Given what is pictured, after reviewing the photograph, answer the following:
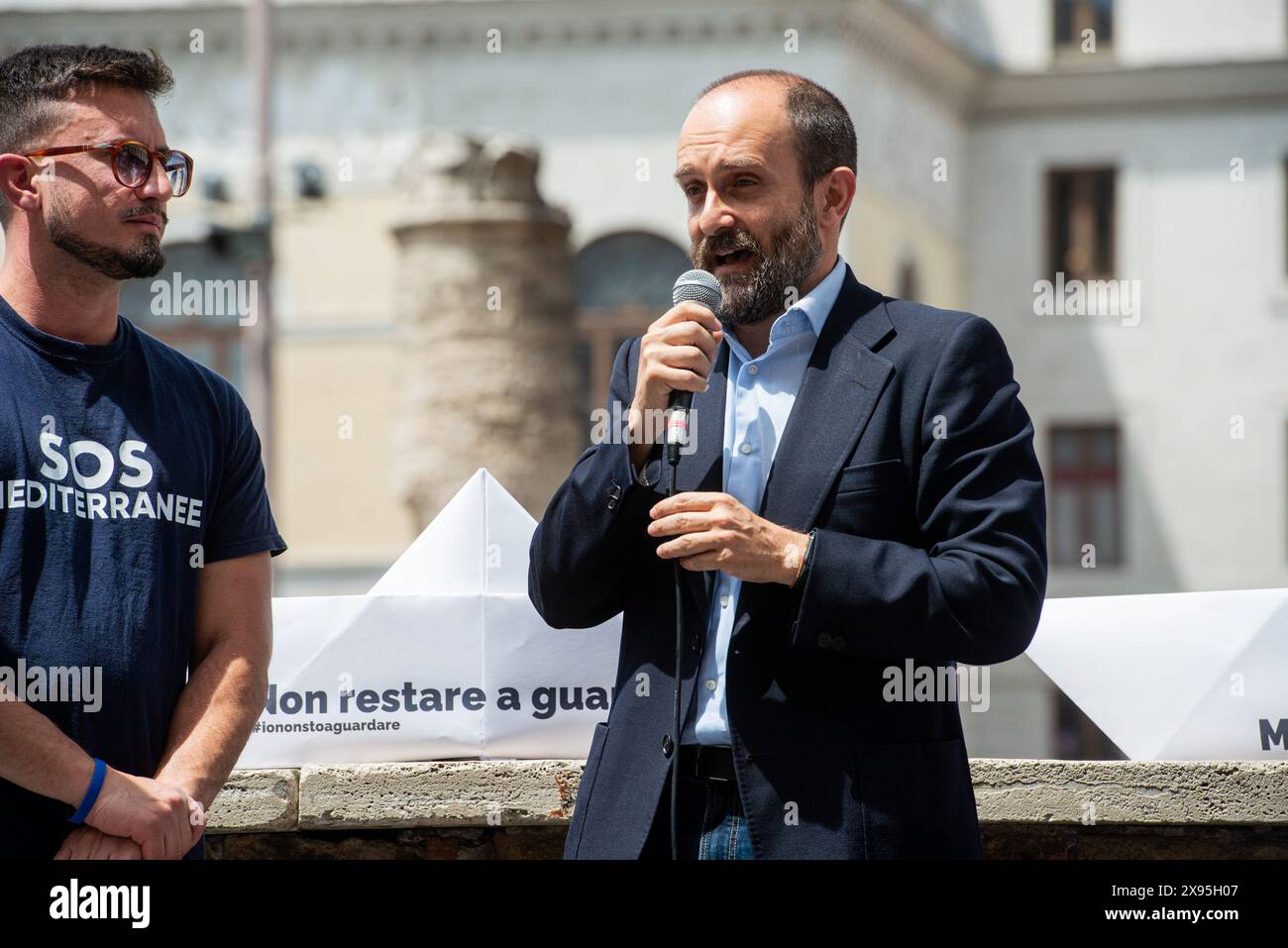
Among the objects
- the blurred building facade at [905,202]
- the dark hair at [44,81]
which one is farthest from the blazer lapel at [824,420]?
the blurred building facade at [905,202]

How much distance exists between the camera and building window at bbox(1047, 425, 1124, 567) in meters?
32.2

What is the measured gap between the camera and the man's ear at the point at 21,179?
12.0ft

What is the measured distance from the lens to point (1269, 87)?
3281cm

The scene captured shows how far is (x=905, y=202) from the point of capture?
29.8 meters

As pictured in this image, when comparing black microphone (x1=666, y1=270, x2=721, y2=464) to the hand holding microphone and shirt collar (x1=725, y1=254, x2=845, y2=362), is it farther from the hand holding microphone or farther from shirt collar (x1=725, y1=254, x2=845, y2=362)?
shirt collar (x1=725, y1=254, x2=845, y2=362)

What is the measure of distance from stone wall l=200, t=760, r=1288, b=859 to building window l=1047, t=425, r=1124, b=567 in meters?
27.6

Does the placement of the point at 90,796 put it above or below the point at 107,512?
below

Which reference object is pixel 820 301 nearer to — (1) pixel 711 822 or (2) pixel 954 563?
(2) pixel 954 563

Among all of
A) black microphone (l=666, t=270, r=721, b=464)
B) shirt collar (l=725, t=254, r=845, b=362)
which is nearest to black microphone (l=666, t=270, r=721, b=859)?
black microphone (l=666, t=270, r=721, b=464)

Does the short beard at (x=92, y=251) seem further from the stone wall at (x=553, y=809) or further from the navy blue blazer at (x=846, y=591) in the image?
the stone wall at (x=553, y=809)

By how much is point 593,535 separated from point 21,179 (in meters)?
1.23

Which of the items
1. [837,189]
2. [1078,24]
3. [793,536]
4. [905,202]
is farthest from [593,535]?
[1078,24]

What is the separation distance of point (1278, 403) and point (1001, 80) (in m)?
6.79
